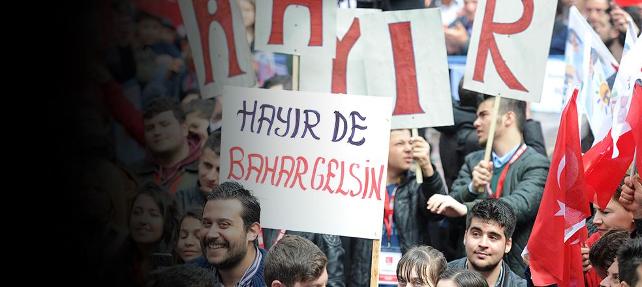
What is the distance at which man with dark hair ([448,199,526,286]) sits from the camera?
18.1 feet

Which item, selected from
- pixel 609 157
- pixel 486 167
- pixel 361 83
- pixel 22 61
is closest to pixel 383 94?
pixel 361 83

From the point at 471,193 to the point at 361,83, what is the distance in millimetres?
872

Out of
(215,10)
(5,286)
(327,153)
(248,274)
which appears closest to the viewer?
(5,286)

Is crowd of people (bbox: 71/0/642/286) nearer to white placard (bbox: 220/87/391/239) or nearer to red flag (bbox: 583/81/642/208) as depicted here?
red flag (bbox: 583/81/642/208)

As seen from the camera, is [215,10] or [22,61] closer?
[22,61]

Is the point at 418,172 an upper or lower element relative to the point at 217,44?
lower

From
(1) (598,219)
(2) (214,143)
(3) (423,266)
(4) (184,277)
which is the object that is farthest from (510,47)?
(4) (184,277)

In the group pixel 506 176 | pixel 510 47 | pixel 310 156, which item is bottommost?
pixel 506 176

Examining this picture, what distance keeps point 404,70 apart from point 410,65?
49 mm

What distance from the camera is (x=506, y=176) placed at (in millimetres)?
6613

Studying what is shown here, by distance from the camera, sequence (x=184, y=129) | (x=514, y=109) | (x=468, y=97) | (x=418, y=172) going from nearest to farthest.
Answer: (x=418, y=172), (x=184, y=129), (x=514, y=109), (x=468, y=97)

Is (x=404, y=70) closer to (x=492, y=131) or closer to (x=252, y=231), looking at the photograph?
(x=492, y=131)

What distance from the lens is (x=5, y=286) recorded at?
2805 millimetres

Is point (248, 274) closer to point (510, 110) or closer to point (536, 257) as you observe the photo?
point (536, 257)
